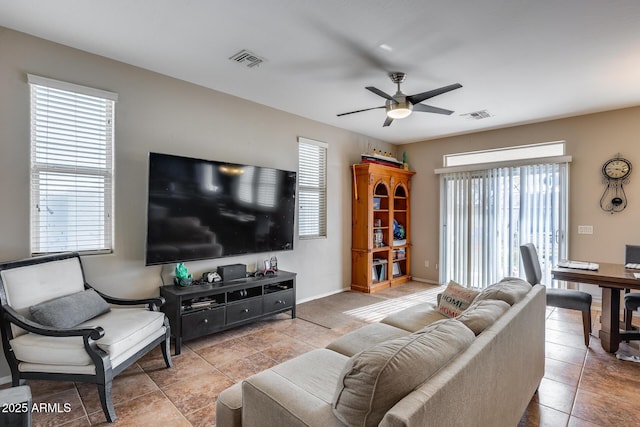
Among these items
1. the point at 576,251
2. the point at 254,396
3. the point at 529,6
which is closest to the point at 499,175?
the point at 576,251

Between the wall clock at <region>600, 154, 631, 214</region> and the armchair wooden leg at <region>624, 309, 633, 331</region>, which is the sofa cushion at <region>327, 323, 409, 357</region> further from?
the wall clock at <region>600, 154, 631, 214</region>

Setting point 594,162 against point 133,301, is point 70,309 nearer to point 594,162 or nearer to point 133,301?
point 133,301

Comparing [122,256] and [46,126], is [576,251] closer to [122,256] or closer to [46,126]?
[122,256]

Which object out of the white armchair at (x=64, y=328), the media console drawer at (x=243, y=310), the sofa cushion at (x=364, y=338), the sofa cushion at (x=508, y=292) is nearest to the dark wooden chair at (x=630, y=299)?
the sofa cushion at (x=508, y=292)

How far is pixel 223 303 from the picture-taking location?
131 inches

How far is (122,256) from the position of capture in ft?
10.0

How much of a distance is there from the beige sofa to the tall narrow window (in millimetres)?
3394

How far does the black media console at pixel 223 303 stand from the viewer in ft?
9.95

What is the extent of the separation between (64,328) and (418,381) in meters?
2.42

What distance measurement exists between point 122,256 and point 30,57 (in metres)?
1.81

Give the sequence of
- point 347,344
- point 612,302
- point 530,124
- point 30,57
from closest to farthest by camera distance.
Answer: point 347,344 < point 30,57 < point 612,302 < point 530,124

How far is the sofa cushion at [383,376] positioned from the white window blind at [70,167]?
2830mm

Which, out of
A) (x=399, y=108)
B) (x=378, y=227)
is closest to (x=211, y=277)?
(x=399, y=108)

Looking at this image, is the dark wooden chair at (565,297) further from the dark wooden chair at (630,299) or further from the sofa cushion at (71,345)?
the sofa cushion at (71,345)
